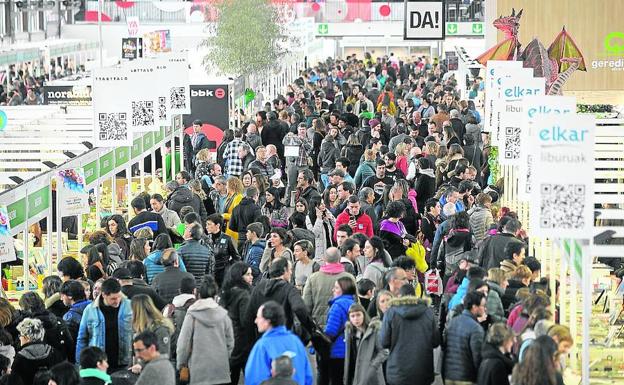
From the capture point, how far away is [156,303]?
31.9 feet

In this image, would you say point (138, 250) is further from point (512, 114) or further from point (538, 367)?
point (538, 367)

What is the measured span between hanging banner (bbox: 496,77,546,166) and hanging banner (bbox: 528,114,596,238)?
4.20 m

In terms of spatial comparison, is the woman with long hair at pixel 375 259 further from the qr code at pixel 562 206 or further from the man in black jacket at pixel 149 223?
the man in black jacket at pixel 149 223

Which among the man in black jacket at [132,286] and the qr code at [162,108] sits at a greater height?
the qr code at [162,108]

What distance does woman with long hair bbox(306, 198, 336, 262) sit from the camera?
12.8m

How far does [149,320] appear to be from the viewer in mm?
8797

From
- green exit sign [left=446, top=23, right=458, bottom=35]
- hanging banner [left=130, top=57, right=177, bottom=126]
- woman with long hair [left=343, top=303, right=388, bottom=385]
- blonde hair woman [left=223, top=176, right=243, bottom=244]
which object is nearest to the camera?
woman with long hair [left=343, top=303, right=388, bottom=385]

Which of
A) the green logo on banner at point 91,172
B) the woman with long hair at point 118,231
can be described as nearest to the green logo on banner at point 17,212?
the woman with long hair at point 118,231

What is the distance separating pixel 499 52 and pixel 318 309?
366 inches

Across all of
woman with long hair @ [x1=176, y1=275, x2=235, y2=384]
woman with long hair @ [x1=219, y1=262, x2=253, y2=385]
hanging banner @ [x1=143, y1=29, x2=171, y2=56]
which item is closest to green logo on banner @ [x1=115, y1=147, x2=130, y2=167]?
woman with long hair @ [x1=219, y1=262, x2=253, y2=385]

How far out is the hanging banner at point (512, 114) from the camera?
1345 cm

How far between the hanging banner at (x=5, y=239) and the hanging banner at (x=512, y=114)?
468 centimetres

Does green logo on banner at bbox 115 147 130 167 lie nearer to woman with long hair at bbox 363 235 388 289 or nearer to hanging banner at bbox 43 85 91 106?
woman with long hair at bbox 363 235 388 289

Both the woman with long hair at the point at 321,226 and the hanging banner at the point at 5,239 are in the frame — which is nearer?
the hanging banner at the point at 5,239
